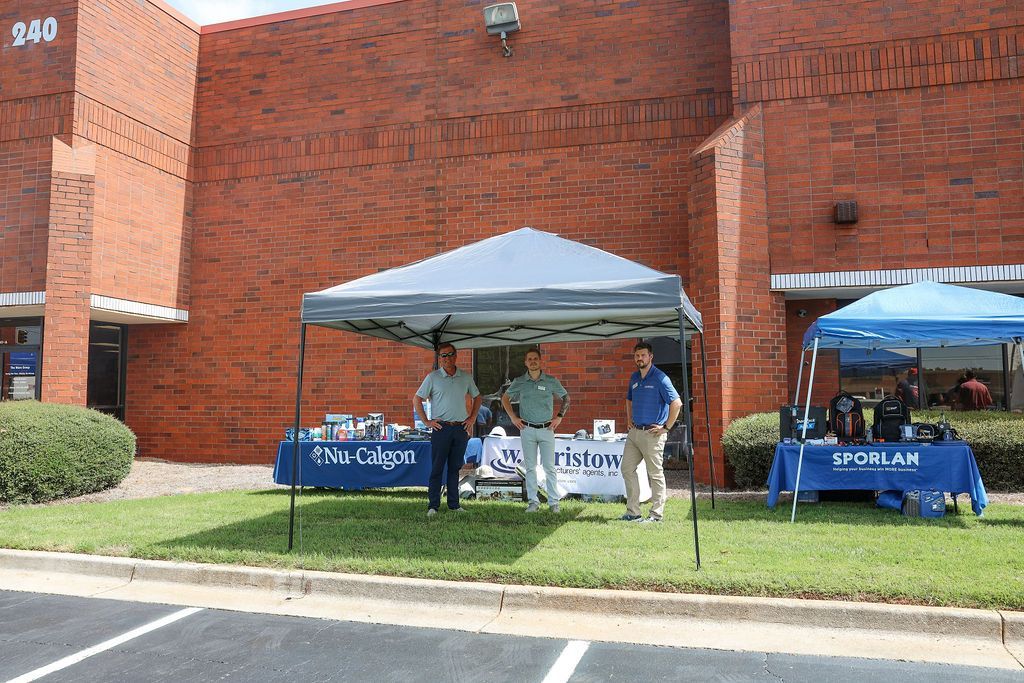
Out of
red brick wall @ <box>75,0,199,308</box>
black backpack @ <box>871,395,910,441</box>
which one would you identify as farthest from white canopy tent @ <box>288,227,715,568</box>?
red brick wall @ <box>75,0,199,308</box>

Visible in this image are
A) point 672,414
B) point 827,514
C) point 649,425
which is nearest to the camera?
point 672,414

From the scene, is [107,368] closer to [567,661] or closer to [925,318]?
[567,661]

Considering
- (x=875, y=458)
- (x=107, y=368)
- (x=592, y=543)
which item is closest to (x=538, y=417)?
(x=592, y=543)

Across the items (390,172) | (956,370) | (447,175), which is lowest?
(956,370)

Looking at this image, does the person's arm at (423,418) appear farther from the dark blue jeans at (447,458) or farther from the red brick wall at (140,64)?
the red brick wall at (140,64)

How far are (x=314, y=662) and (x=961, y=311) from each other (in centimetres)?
732

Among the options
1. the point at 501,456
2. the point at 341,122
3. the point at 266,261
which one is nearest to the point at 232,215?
the point at 266,261

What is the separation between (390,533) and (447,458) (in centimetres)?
132

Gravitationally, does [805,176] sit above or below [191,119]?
below

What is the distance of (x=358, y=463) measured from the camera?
10406 millimetres

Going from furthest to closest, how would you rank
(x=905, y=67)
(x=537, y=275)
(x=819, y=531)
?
(x=905, y=67)
(x=819, y=531)
(x=537, y=275)

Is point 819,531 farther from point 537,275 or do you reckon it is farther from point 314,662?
point 314,662

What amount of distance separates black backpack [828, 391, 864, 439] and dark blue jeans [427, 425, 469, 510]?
13.9 ft

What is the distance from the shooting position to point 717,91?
13133mm
